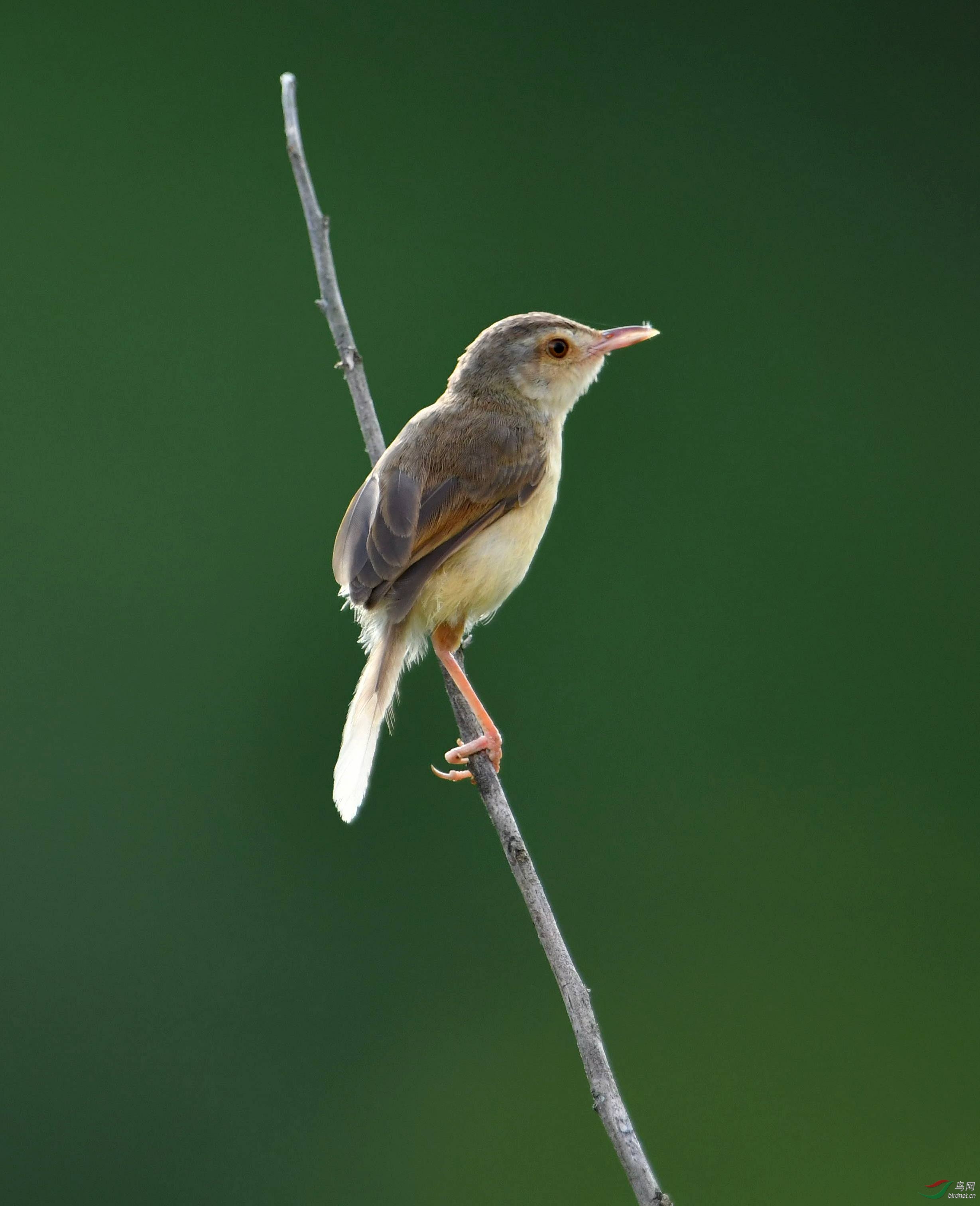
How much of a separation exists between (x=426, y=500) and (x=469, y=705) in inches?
18.9

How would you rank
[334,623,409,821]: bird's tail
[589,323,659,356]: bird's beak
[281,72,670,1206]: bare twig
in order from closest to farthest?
[281,72,670,1206]: bare twig < [334,623,409,821]: bird's tail < [589,323,659,356]: bird's beak

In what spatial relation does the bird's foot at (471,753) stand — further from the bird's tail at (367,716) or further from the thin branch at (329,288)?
the thin branch at (329,288)

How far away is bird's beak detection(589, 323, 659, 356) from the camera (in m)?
2.91

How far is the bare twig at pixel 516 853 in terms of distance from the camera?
170 cm

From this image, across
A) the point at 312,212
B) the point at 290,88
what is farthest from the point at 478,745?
the point at 290,88

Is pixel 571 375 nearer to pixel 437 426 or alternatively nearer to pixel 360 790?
pixel 437 426

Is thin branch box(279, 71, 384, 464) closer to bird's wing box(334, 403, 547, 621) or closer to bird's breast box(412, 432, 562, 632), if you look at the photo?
bird's wing box(334, 403, 547, 621)

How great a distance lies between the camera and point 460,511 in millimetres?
2605

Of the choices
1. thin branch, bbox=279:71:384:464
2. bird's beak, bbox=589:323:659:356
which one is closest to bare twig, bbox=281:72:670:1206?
thin branch, bbox=279:71:384:464

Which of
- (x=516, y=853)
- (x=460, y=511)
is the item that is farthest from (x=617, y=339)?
(x=516, y=853)

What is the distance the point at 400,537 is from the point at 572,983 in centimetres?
99

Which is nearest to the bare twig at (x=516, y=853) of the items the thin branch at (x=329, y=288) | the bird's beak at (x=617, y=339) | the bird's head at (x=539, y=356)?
the thin branch at (x=329, y=288)

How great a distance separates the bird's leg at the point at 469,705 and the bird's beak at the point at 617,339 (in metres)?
0.76

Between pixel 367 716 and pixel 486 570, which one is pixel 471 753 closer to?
pixel 367 716
